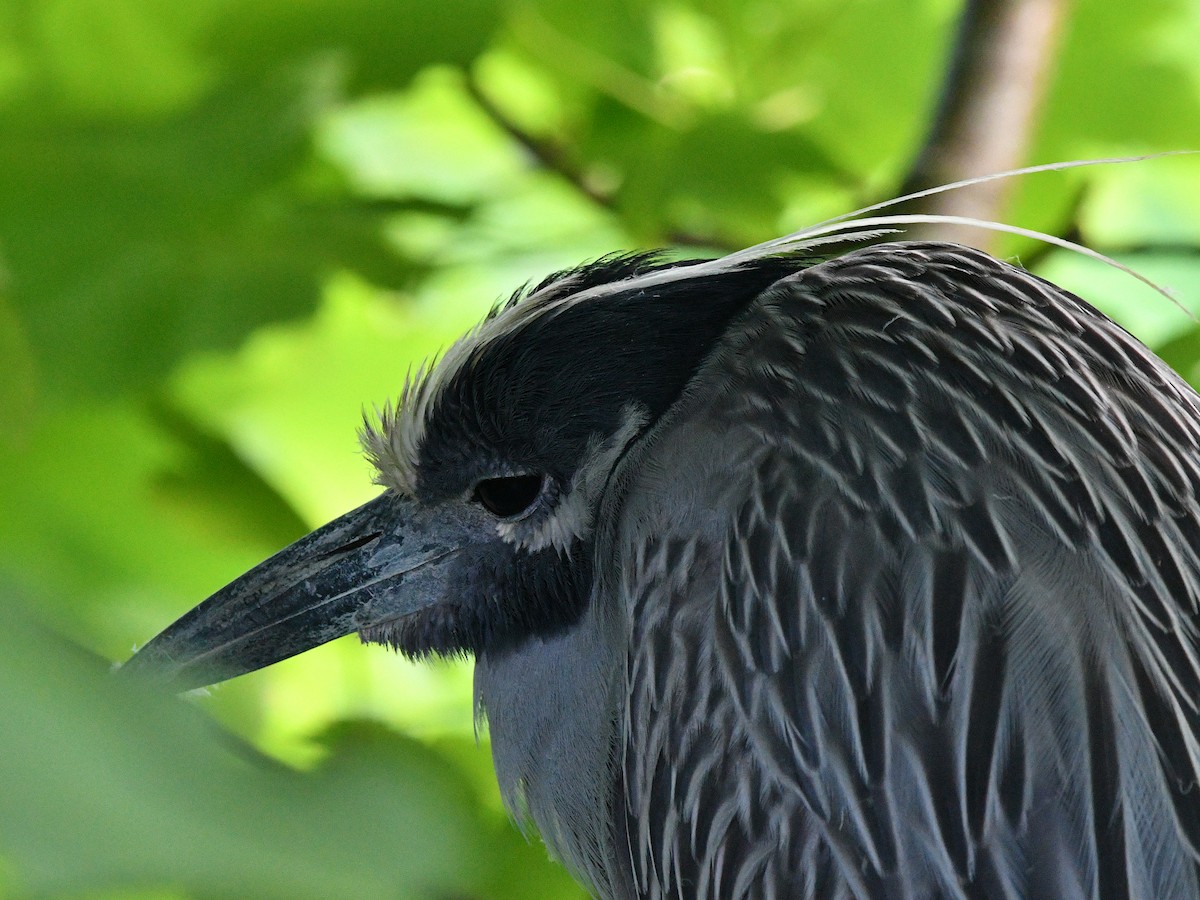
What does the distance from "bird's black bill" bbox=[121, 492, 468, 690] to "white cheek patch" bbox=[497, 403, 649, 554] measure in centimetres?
8

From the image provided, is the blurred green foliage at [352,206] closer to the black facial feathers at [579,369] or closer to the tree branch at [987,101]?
the tree branch at [987,101]

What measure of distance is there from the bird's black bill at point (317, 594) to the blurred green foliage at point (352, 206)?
5 centimetres

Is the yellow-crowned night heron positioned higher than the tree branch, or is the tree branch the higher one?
the tree branch

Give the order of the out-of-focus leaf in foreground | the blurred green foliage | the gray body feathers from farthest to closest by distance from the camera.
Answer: the blurred green foliage < the gray body feathers < the out-of-focus leaf in foreground

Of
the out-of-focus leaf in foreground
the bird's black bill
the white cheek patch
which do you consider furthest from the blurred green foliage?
the out-of-focus leaf in foreground

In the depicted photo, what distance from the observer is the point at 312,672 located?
159cm

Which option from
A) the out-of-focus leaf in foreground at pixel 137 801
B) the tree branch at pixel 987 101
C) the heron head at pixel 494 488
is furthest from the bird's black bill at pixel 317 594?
the out-of-focus leaf in foreground at pixel 137 801

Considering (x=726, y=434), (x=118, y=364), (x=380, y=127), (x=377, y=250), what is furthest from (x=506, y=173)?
(x=726, y=434)

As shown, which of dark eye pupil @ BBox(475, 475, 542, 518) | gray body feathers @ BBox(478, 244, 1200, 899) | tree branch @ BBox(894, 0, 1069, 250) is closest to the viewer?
gray body feathers @ BBox(478, 244, 1200, 899)

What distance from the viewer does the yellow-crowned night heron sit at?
88 centimetres

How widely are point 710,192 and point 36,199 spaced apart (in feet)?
2.24

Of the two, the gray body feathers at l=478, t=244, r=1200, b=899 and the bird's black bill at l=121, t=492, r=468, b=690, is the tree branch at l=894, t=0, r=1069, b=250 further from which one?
the bird's black bill at l=121, t=492, r=468, b=690

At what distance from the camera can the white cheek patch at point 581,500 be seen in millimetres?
1163

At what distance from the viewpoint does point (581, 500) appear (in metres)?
1.17
